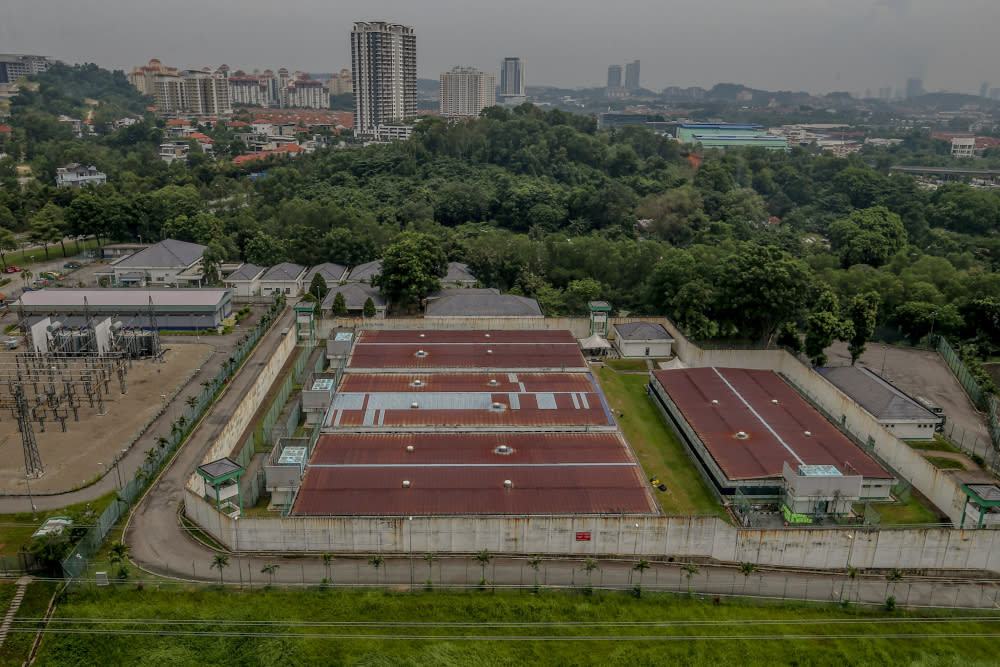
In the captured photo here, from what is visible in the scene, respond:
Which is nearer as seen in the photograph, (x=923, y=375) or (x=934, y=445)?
(x=934, y=445)

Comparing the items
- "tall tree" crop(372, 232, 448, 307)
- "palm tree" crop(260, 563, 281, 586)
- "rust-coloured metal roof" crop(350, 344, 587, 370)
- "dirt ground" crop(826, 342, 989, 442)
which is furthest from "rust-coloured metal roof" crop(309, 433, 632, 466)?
"tall tree" crop(372, 232, 448, 307)

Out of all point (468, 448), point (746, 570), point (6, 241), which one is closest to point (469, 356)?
point (468, 448)

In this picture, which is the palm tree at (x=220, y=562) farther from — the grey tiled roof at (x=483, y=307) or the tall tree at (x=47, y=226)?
the tall tree at (x=47, y=226)

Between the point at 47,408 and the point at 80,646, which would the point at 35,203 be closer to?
the point at 47,408

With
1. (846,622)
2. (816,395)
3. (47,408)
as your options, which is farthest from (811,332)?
(47,408)

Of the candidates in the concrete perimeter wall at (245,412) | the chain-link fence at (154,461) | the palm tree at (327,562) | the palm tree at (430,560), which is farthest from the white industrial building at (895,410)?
the chain-link fence at (154,461)

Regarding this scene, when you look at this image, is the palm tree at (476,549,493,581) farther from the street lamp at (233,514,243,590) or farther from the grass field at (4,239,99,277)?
the grass field at (4,239,99,277)

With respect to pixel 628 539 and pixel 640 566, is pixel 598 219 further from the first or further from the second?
pixel 640 566
